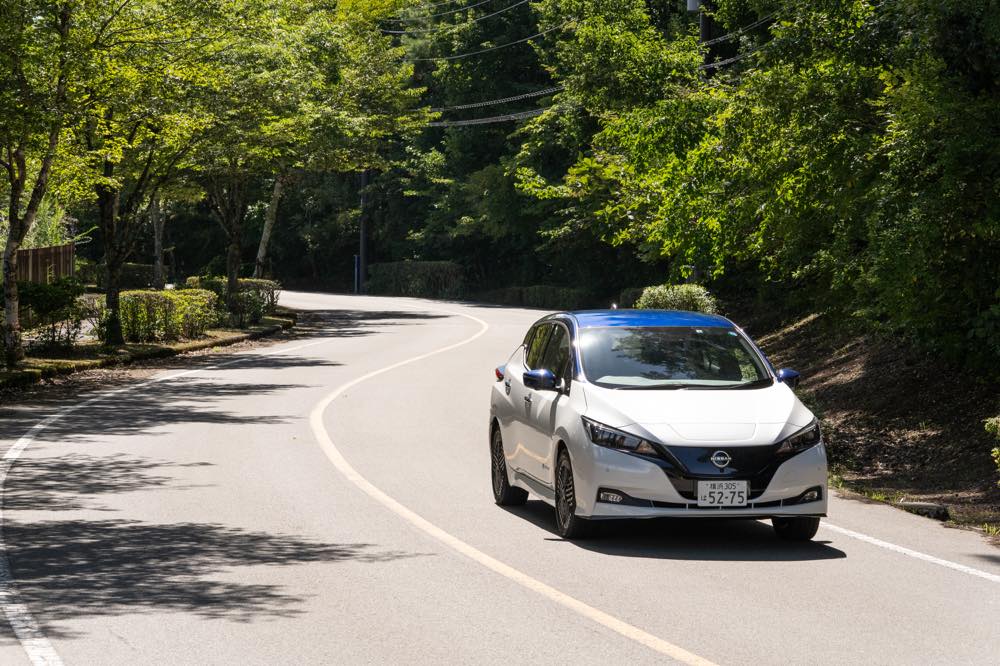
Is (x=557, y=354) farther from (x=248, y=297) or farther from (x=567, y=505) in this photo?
(x=248, y=297)

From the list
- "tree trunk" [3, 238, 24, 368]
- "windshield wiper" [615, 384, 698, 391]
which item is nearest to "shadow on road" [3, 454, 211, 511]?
"windshield wiper" [615, 384, 698, 391]

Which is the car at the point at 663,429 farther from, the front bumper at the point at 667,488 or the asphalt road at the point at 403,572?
the asphalt road at the point at 403,572

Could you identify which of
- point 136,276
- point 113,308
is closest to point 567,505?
point 113,308

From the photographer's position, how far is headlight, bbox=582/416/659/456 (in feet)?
31.0

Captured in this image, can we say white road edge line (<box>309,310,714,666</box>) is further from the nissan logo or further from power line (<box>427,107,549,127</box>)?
power line (<box>427,107,549,127</box>)

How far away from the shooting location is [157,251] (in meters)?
49.8

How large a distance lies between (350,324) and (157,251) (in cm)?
960

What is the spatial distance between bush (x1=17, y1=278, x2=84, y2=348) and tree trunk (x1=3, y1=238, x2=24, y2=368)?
192 centimetres

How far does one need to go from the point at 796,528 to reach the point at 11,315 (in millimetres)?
18911

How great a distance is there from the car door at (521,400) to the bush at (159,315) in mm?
20187

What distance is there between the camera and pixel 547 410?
10.5 m

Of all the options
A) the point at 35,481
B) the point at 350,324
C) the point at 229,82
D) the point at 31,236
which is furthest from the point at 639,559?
the point at 31,236

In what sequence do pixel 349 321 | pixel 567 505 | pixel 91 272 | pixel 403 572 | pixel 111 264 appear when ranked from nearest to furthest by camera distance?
pixel 403 572 → pixel 567 505 → pixel 111 264 → pixel 349 321 → pixel 91 272

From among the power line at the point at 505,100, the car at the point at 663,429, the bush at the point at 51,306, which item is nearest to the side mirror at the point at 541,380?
the car at the point at 663,429
